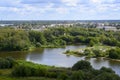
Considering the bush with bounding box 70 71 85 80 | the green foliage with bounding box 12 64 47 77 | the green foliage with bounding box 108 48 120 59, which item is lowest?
the green foliage with bounding box 108 48 120 59

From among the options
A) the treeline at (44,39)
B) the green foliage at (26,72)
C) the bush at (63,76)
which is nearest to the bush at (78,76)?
the bush at (63,76)

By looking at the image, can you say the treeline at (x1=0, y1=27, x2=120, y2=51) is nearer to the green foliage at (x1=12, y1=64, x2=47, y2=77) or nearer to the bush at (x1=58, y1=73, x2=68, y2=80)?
the green foliage at (x1=12, y1=64, x2=47, y2=77)

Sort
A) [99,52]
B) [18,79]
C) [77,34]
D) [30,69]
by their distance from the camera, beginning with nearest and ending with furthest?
[18,79] < [30,69] < [99,52] < [77,34]

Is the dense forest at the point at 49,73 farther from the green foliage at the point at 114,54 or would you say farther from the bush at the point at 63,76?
the green foliage at the point at 114,54

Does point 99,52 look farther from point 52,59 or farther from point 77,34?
point 77,34

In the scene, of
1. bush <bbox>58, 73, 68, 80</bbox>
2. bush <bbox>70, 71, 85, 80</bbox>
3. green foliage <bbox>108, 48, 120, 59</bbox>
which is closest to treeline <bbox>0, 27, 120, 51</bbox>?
green foliage <bbox>108, 48, 120, 59</bbox>

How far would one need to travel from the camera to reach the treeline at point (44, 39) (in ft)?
200

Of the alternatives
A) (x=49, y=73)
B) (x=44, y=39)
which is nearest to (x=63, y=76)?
(x=49, y=73)

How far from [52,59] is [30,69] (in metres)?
17.2

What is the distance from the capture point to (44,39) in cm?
7156

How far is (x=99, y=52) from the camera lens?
51.4m

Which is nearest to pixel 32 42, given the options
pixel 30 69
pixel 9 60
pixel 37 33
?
pixel 37 33

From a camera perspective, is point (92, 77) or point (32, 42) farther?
point (32, 42)

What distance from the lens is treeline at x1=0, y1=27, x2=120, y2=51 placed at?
6109cm
